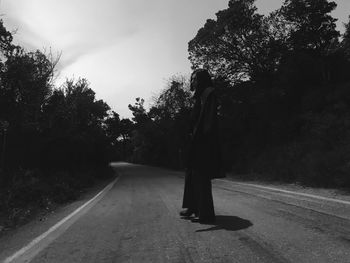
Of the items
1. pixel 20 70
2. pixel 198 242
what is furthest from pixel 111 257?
pixel 20 70

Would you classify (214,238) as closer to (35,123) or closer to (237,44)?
(35,123)

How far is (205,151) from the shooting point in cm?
613

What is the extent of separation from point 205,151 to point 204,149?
0.03 metres

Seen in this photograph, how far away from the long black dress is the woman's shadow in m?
0.21

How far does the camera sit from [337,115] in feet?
76.9

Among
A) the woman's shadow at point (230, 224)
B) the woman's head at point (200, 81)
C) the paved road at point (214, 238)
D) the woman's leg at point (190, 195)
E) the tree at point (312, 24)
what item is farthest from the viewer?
the tree at point (312, 24)

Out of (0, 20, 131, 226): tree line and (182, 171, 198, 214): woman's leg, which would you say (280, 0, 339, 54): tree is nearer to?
(0, 20, 131, 226): tree line

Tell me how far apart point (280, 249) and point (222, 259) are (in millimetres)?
647

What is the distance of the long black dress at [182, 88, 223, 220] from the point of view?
6051 mm

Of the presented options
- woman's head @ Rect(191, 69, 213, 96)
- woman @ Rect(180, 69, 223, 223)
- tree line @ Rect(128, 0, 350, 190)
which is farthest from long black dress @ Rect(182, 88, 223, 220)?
tree line @ Rect(128, 0, 350, 190)

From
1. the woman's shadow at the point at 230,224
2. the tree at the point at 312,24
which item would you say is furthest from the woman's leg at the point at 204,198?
the tree at the point at 312,24

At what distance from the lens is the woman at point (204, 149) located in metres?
6.05

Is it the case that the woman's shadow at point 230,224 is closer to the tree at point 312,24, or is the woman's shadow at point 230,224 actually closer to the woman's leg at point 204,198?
the woman's leg at point 204,198

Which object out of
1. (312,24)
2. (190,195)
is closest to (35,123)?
(190,195)
